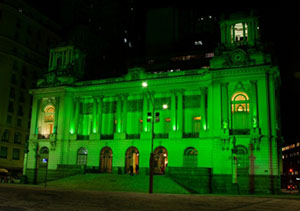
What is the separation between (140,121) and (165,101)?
211 inches

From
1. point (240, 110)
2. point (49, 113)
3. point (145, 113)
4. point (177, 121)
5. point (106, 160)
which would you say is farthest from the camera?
point (49, 113)

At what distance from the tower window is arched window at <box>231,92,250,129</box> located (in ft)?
29.3

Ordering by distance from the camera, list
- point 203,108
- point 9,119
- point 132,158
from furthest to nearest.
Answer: point 9,119 < point 132,158 < point 203,108

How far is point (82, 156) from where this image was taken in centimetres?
5691

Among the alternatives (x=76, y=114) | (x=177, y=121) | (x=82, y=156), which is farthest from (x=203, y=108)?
(x=76, y=114)

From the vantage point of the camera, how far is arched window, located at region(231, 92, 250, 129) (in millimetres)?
47438

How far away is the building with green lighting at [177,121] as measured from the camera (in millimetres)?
44688

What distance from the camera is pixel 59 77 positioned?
60.8 meters

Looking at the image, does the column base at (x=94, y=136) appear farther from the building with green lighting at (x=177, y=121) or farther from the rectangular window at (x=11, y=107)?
the rectangular window at (x=11, y=107)

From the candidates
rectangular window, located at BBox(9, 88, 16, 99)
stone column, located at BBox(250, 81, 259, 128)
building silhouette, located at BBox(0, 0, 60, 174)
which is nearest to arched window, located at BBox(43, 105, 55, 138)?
building silhouette, located at BBox(0, 0, 60, 174)

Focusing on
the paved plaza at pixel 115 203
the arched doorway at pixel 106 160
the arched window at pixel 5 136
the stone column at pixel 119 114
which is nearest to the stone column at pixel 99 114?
the stone column at pixel 119 114

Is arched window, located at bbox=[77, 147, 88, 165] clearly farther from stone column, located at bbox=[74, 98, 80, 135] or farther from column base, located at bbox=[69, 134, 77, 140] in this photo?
stone column, located at bbox=[74, 98, 80, 135]

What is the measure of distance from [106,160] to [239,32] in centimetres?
2954

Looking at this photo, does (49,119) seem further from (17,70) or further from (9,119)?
(17,70)
